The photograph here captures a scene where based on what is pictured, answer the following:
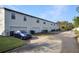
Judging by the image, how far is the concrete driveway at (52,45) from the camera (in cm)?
320

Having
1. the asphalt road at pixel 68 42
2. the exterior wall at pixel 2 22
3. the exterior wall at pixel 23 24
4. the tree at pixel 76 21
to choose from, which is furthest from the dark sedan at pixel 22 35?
the tree at pixel 76 21

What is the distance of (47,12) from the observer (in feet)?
10.7

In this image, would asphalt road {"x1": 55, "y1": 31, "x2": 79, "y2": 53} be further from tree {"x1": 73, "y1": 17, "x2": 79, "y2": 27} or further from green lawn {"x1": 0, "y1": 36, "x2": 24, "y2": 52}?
green lawn {"x1": 0, "y1": 36, "x2": 24, "y2": 52}

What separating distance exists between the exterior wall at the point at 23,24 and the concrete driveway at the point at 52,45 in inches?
7.6

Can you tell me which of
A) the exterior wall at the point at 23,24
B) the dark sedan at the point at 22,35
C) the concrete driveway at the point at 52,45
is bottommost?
the concrete driveway at the point at 52,45

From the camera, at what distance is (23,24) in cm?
330

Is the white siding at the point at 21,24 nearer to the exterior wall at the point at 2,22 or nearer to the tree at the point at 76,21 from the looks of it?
the exterior wall at the point at 2,22

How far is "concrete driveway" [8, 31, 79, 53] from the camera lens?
3.20m

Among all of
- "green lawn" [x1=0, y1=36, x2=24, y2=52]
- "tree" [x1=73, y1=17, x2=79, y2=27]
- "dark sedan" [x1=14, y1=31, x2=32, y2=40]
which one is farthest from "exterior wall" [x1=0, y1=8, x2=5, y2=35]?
"tree" [x1=73, y1=17, x2=79, y2=27]

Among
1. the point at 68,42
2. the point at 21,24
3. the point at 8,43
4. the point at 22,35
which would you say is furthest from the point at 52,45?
the point at 8,43

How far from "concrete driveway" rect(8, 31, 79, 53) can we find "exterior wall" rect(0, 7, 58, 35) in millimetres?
193
